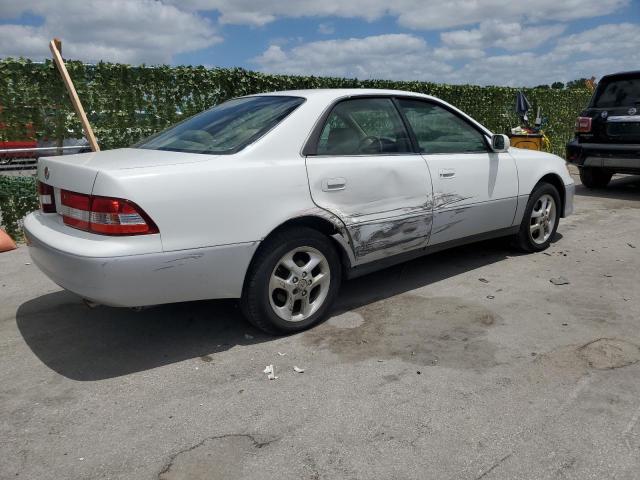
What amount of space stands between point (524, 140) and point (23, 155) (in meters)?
8.62

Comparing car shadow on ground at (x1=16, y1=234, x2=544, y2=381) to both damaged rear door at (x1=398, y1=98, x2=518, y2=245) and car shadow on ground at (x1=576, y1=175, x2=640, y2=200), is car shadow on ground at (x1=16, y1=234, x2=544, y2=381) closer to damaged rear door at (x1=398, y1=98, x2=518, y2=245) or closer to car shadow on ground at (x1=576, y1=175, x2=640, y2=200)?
damaged rear door at (x1=398, y1=98, x2=518, y2=245)

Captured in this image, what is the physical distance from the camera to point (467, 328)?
12.3 ft

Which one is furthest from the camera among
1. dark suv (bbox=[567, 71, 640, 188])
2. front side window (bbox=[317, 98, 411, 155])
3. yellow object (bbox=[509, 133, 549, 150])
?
yellow object (bbox=[509, 133, 549, 150])

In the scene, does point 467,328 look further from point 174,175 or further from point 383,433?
point 174,175

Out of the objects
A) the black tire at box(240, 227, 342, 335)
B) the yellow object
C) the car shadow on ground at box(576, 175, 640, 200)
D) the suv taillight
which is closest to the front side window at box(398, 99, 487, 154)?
the black tire at box(240, 227, 342, 335)

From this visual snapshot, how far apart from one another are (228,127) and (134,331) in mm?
1534

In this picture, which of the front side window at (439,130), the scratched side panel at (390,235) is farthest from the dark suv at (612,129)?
the scratched side panel at (390,235)

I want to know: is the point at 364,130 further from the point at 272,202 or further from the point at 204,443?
the point at 204,443

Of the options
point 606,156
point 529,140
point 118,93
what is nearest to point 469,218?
point 118,93

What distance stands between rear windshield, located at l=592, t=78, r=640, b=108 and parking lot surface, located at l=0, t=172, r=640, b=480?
4805 millimetres

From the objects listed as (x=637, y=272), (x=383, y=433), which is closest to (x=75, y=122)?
(x=383, y=433)

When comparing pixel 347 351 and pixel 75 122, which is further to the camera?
pixel 75 122

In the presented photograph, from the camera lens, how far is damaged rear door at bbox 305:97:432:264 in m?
3.65

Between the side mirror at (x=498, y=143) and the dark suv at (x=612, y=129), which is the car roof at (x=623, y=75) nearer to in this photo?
the dark suv at (x=612, y=129)
